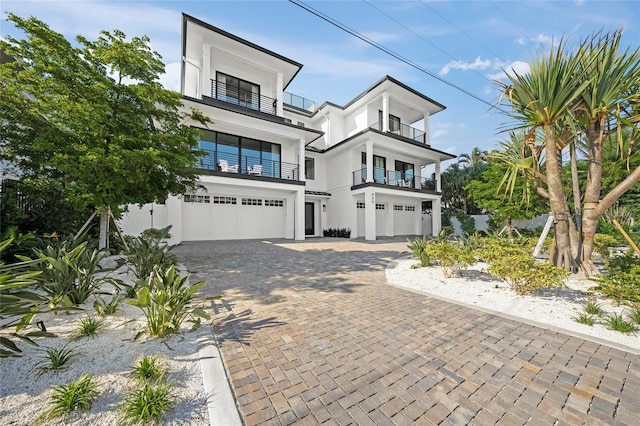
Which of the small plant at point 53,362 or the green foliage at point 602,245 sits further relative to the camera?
the green foliage at point 602,245

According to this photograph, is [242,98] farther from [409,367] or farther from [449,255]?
[409,367]

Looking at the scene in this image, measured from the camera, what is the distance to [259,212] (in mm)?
16078

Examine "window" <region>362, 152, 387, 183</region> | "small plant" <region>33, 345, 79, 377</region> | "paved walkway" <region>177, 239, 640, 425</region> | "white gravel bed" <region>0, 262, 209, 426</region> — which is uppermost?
"window" <region>362, 152, 387, 183</region>

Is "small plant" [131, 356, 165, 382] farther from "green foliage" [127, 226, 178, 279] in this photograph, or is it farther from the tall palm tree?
the tall palm tree

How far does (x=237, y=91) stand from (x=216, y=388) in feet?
53.0

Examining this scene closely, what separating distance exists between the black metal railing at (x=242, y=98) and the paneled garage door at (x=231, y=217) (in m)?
5.56

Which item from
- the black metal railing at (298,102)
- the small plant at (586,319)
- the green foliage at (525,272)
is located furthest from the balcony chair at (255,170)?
the small plant at (586,319)

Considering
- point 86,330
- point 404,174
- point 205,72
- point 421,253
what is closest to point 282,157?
point 205,72

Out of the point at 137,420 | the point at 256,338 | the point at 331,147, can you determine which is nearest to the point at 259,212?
the point at 331,147

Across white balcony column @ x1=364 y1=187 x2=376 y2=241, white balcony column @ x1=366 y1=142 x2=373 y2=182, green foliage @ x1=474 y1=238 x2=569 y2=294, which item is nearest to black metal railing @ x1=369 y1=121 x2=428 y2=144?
white balcony column @ x1=366 y1=142 x2=373 y2=182

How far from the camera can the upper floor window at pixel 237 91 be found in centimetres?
1449

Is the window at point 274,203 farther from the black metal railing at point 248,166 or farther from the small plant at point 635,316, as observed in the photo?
the small plant at point 635,316

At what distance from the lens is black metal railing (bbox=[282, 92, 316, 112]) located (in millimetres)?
20516

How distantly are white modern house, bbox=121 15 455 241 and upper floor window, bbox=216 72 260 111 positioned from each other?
6 cm
